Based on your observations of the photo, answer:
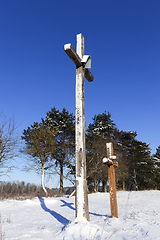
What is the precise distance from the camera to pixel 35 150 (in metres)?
18.2

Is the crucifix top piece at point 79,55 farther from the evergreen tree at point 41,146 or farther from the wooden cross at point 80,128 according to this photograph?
the evergreen tree at point 41,146

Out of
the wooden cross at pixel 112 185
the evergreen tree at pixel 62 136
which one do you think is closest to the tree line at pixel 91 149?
the evergreen tree at pixel 62 136

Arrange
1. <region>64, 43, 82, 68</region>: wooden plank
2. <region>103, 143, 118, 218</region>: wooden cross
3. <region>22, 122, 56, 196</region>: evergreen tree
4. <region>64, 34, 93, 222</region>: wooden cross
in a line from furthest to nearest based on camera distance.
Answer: <region>22, 122, 56, 196</region>: evergreen tree < <region>103, 143, 118, 218</region>: wooden cross < <region>64, 43, 82, 68</region>: wooden plank < <region>64, 34, 93, 222</region>: wooden cross

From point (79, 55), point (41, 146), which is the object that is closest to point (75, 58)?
point (79, 55)

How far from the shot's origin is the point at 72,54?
4.20 m

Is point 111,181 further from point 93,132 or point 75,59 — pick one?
point 93,132

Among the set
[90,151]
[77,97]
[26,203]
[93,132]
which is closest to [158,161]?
[93,132]

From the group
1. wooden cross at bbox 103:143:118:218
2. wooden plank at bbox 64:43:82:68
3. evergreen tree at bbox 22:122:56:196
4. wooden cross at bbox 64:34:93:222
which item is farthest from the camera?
evergreen tree at bbox 22:122:56:196

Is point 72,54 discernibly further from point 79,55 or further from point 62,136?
point 62,136

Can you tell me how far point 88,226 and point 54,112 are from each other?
20.7 m

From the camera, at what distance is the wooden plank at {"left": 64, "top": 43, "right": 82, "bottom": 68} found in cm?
407

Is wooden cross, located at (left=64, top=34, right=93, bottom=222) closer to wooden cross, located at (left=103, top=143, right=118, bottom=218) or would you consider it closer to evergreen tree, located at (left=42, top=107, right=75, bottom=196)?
wooden cross, located at (left=103, top=143, right=118, bottom=218)

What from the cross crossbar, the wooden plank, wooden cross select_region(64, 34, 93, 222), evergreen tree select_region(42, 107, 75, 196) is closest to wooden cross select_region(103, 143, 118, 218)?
wooden cross select_region(64, 34, 93, 222)

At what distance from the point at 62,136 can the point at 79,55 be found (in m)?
16.5
